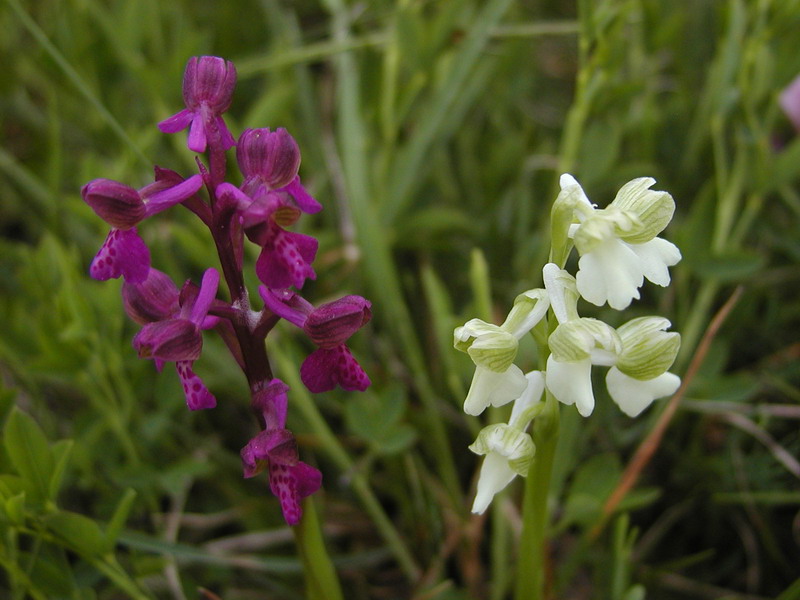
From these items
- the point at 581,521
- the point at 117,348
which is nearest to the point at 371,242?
the point at 117,348

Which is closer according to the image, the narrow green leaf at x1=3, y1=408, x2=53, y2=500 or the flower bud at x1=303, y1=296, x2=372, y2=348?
the flower bud at x1=303, y1=296, x2=372, y2=348

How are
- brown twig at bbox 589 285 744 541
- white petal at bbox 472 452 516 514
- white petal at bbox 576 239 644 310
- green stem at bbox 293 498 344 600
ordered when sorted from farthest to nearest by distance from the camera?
brown twig at bbox 589 285 744 541, green stem at bbox 293 498 344 600, white petal at bbox 472 452 516 514, white petal at bbox 576 239 644 310

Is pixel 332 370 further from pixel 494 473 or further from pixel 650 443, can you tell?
pixel 650 443

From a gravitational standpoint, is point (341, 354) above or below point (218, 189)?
below

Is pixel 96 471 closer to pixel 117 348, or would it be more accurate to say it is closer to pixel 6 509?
pixel 117 348

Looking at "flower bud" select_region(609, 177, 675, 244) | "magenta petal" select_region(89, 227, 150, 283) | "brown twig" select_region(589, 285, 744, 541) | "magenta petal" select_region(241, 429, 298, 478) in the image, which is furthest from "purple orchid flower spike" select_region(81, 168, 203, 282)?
"brown twig" select_region(589, 285, 744, 541)

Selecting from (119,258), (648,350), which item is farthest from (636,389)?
(119,258)

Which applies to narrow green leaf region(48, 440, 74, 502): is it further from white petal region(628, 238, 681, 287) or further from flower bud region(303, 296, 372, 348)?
white petal region(628, 238, 681, 287)
